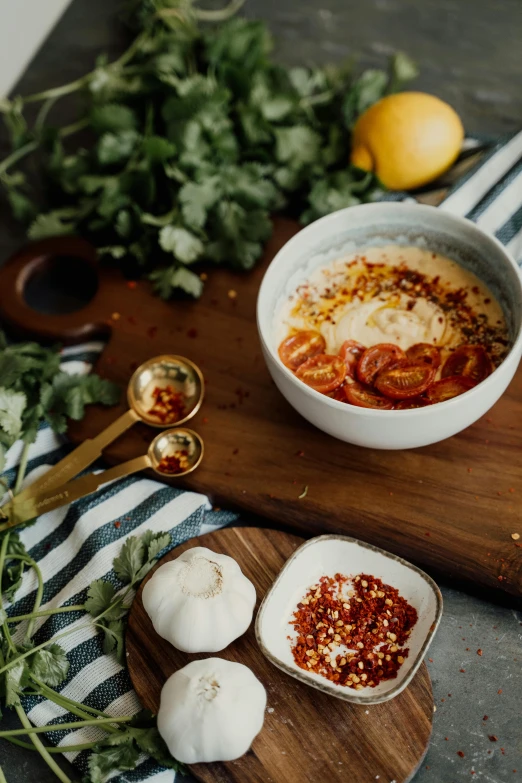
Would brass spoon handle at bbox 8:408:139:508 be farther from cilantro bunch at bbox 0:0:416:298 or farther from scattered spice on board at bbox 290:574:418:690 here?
scattered spice on board at bbox 290:574:418:690

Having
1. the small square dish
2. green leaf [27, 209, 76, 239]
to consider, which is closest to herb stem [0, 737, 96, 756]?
the small square dish

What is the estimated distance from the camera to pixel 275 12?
249cm

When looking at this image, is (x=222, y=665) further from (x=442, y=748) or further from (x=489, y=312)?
(x=489, y=312)

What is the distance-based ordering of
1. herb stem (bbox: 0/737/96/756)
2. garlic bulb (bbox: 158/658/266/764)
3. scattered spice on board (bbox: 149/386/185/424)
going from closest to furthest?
1. garlic bulb (bbox: 158/658/266/764)
2. herb stem (bbox: 0/737/96/756)
3. scattered spice on board (bbox: 149/386/185/424)

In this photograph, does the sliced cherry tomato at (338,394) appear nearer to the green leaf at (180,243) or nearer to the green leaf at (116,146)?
the green leaf at (180,243)

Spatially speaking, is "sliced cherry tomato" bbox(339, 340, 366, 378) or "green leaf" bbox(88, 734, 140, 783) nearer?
"green leaf" bbox(88, 734, 140, 783)

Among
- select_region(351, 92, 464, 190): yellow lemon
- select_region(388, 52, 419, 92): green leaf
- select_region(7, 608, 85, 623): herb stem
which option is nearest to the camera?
select_region(7, 608, 85, 623): herb stem

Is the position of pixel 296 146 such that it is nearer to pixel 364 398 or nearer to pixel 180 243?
pixel 180 243

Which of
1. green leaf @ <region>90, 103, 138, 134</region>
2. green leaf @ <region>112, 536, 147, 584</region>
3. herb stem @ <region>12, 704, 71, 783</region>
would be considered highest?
green leaf @ <region>90, 103, 138, 134</region>

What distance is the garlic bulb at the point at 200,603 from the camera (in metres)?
1.27

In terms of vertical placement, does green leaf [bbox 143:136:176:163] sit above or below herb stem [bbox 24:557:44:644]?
above

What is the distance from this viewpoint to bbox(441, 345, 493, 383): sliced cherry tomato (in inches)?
57.2

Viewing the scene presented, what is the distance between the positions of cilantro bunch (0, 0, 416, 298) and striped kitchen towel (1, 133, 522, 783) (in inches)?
10.6

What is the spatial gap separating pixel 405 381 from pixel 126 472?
570 mm
